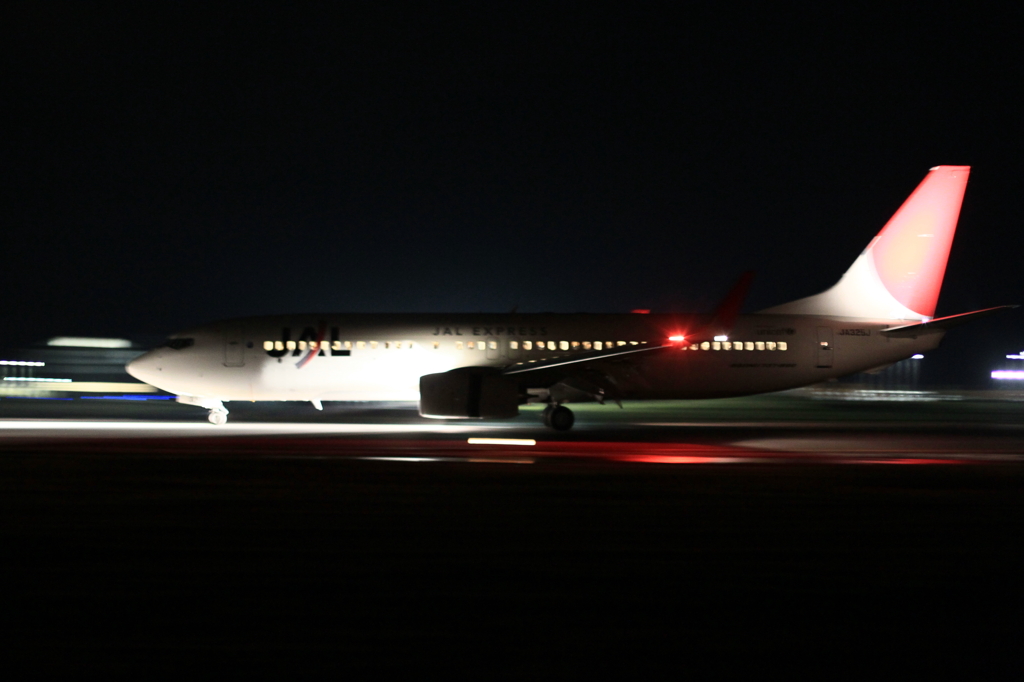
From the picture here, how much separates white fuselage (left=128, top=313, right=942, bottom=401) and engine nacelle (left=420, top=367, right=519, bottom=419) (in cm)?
214

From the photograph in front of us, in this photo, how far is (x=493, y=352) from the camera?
23938 millimetres

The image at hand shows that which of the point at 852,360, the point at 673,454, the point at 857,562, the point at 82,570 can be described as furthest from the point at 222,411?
the point at 857,562

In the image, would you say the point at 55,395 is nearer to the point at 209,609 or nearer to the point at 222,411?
the point at 222,411

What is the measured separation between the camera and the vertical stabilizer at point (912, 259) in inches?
962

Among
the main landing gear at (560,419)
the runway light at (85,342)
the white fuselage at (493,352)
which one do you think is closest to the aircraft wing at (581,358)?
the white fuselage at (493,352)

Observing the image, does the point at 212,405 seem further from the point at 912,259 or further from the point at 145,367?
the point at 912,259

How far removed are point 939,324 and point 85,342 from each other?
4209cm

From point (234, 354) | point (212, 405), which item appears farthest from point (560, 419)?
point (212, 405)

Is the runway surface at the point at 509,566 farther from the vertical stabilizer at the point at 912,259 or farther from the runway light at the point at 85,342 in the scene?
the runway light at the point at 85,342

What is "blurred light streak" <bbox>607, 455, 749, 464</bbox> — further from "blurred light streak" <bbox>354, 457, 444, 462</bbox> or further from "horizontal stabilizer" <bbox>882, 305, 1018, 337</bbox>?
"horizontal stabilizer" <bbox>882, 305, 1018, 337</bbox>

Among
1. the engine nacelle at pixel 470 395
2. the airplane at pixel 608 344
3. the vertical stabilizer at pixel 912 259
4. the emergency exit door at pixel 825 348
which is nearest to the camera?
the engine nacelle at pixel 470 395

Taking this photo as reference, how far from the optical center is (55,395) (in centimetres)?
4572

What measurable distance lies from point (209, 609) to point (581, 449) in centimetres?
1222

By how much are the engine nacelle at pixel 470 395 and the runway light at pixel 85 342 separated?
33.6 m
